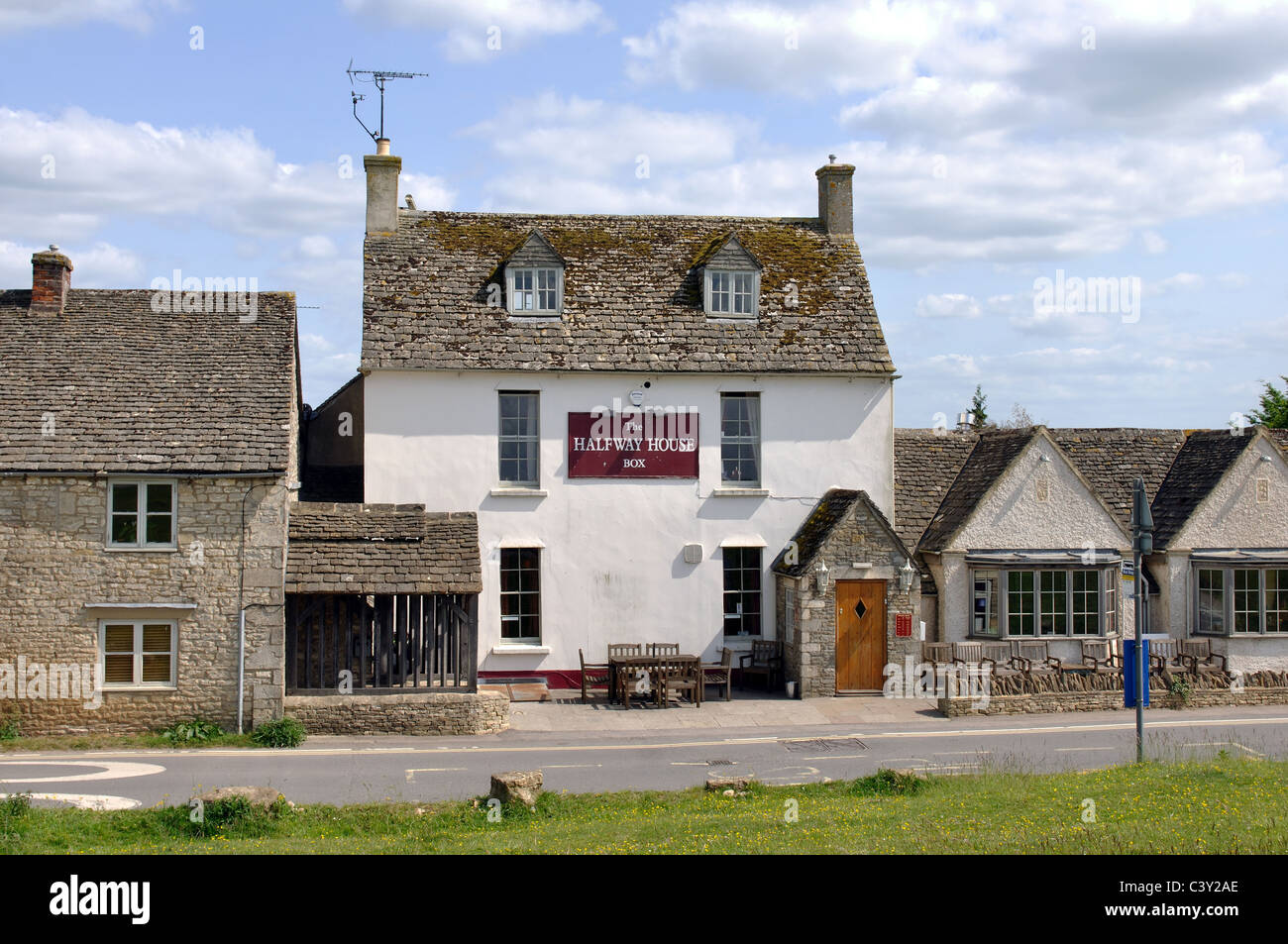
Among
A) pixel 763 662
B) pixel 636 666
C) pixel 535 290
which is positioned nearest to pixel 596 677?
pixel 636 666

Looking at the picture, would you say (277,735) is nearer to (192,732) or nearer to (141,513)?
(192,732)

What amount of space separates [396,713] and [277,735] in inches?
85.3

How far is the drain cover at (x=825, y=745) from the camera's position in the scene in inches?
762

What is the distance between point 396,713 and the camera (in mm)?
20641

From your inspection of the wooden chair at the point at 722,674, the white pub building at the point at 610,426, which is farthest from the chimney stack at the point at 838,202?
the wooden chair at the point at 722,674

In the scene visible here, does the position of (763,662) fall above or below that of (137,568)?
below

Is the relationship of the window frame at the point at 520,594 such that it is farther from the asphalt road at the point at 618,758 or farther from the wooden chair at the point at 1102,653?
the wooden chair at the point at 1102,653

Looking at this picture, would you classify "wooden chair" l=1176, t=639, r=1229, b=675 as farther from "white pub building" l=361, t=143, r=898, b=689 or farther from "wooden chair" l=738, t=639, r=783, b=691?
"wooden chair" l=738, t=639, r=783, b=691

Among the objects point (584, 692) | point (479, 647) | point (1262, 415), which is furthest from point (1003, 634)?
point (1262, 415)

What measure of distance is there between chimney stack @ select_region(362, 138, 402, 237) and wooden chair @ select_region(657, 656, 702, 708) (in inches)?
496

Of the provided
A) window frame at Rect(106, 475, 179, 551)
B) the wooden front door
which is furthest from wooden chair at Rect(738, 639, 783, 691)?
window frame at Rect(106, 475, 179, 551)

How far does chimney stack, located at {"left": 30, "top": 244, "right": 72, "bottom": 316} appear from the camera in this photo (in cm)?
2350

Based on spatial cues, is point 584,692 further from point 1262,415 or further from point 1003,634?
point 1262,415

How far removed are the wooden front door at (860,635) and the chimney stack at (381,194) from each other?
1399cm
